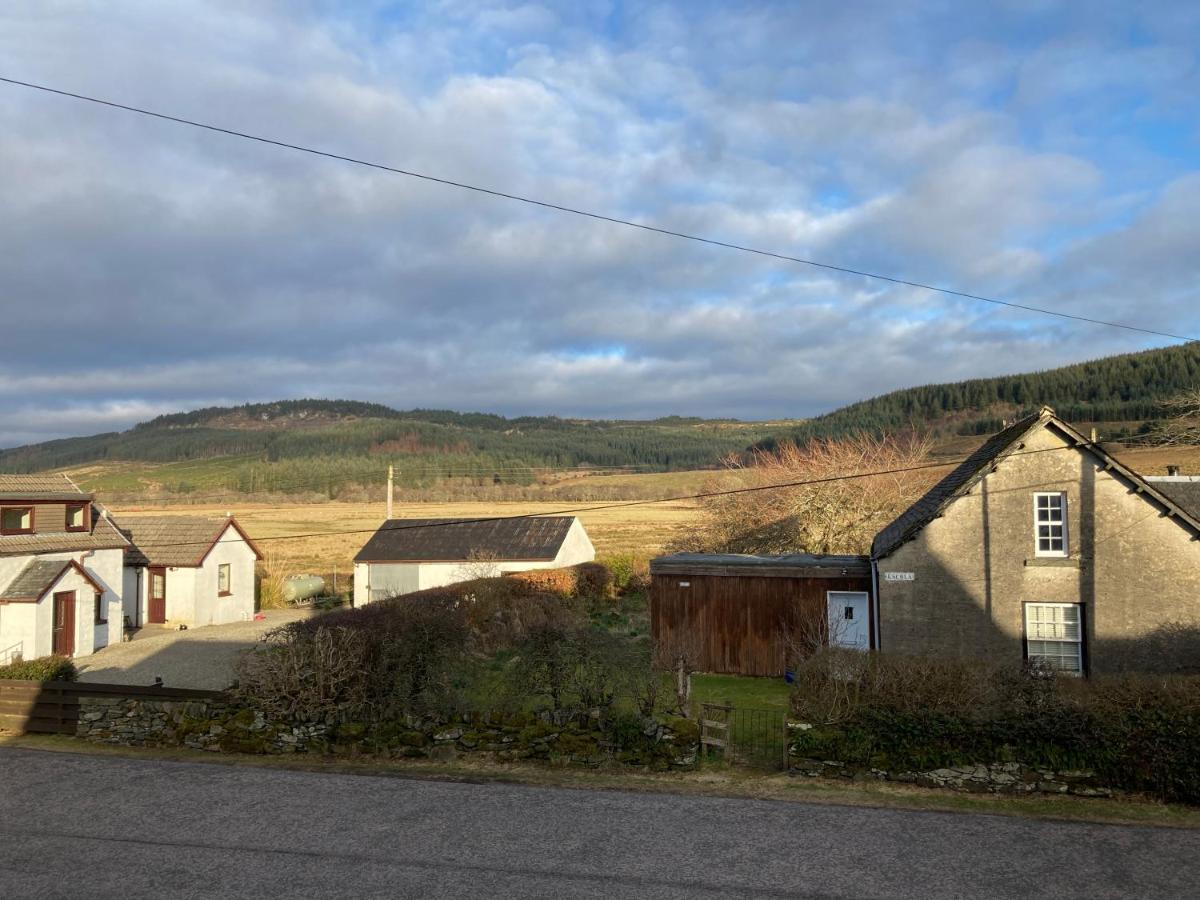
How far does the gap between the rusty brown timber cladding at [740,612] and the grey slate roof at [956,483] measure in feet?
6.43

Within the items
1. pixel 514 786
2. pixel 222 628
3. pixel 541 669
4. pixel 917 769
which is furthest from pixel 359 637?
pixel 222 628

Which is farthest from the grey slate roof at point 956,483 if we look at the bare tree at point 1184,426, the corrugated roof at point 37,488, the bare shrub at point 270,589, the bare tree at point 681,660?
the bare shrub at point 270,589

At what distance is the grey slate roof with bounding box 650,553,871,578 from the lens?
22.8m

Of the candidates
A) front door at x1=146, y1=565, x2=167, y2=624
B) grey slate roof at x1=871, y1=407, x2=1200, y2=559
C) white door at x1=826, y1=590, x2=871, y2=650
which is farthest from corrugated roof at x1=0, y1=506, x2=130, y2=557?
grey slate roof at x1=871, y1=407, x2=1200, y2=559

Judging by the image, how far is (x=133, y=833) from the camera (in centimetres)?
1052

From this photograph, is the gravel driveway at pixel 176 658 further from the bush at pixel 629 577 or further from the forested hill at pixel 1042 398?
the forested hill at pixel 1042 398

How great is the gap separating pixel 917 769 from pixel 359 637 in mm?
9963

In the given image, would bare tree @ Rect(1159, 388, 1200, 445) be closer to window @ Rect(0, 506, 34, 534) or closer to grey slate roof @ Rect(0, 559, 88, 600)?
grey slate roof @ Rect(0, 559, 88, 600)

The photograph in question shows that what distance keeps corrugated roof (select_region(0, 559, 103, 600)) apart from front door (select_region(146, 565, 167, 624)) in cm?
965

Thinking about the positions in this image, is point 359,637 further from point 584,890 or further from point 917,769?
point 917,769

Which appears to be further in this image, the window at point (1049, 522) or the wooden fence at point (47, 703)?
the window at point (1049, 522)

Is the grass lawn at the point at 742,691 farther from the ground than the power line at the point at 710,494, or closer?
closer

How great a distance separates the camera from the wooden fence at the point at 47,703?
1549 centimetres

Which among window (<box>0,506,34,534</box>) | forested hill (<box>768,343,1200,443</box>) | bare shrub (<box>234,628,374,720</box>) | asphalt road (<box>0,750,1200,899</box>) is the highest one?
forested hill (<box>768,343,1200,443</box>)
